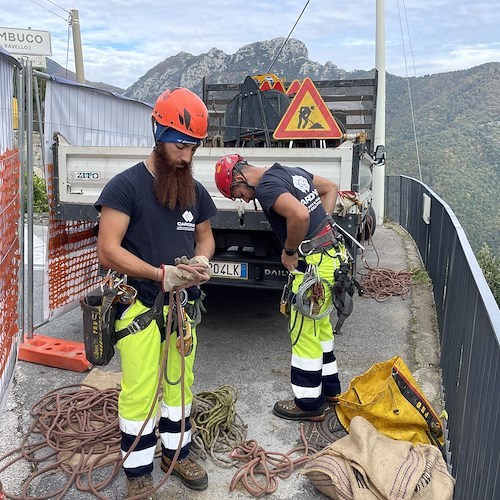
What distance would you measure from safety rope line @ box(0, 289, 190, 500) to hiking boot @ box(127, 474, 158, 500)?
3cm

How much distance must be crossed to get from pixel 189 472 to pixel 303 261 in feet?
4.91

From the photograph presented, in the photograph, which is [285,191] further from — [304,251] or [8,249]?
[8,249]

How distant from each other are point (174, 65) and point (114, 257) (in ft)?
424

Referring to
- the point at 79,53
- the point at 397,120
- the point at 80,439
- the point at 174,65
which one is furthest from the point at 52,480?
the point at 174,65

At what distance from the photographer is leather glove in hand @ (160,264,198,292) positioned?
2.57 meters

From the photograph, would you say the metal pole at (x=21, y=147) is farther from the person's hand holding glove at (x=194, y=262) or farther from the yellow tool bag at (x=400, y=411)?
the yellow tool bag at (x=400, y=411)

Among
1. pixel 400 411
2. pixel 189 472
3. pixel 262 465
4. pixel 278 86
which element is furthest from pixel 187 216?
pixel 278 86

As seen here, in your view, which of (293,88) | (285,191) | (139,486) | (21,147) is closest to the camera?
(139,486)

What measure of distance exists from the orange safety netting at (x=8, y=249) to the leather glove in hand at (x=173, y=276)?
97 cm

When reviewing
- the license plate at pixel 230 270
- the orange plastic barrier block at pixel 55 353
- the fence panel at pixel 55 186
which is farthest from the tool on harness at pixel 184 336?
the fence panel at pixel 55 186

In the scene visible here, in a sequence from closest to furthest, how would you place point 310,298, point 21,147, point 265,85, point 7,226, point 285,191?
point 7,226, point 285,191, point 310,298, point 21,147, point 265,85

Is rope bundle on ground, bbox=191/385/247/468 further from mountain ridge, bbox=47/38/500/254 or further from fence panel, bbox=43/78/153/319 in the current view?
mountain ridge, bbox=47/38/500/254

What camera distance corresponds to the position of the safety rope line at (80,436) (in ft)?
9.23

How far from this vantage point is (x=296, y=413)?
3.68 meters
